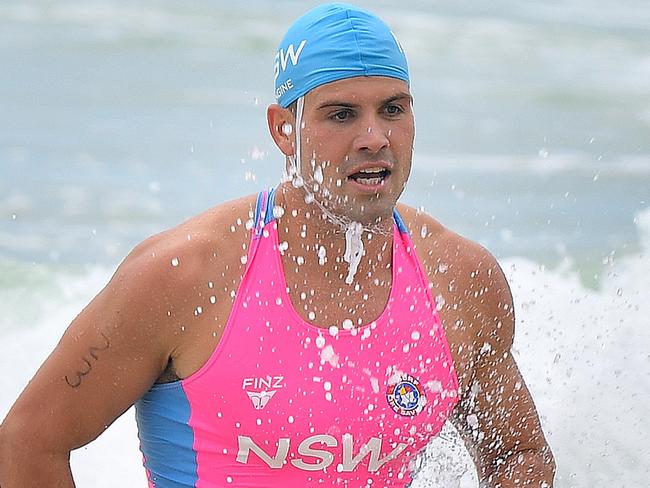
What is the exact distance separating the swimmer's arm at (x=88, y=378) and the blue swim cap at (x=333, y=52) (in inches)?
22.9

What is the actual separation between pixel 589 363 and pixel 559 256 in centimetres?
208

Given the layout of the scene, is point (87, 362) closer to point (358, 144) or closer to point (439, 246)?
point (358, 144)

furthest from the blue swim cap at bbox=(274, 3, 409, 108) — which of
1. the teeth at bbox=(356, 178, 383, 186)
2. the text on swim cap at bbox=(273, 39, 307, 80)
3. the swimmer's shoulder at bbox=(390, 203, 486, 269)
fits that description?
the swimmer's shoulder at bbox=(390, 203, 486, 269)

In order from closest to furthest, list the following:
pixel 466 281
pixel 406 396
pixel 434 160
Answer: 1. pixel 406 396
2. pixel 466 281
3. pixel 434 160

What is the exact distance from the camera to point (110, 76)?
435 inches

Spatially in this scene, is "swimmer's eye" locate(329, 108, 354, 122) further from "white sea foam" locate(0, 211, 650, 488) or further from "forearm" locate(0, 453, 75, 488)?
"white sea foam" locate(0, 211, 650, 488)

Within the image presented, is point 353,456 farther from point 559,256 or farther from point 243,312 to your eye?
point 559,256

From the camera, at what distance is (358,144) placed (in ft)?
9.52

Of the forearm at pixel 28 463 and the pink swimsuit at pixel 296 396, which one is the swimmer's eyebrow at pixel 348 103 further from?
the forearm at pixel 28 463

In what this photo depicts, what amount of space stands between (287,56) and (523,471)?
1228mm

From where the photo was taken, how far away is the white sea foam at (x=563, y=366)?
211 inches

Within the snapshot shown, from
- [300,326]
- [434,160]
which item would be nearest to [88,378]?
[300,326]

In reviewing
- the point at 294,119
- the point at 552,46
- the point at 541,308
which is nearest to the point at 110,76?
the point at 552,46

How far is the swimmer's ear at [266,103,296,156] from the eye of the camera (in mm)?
3088
